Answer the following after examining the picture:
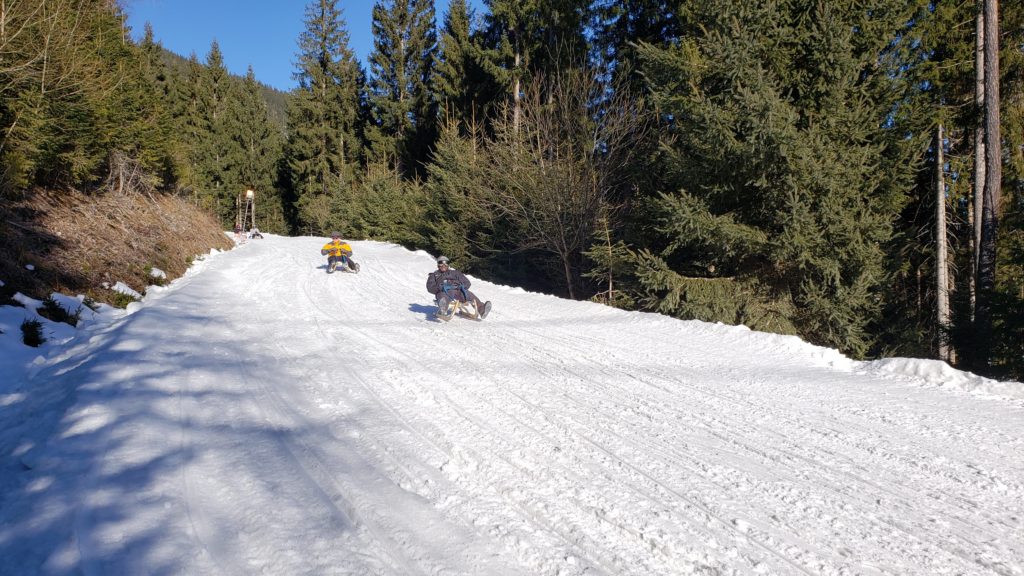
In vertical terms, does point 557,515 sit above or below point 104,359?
below

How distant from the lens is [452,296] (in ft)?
30.8

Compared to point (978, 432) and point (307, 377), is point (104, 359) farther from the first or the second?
point (978, 432)

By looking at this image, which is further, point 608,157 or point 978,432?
point 608,157

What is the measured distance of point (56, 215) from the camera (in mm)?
11172

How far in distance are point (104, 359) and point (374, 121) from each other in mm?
40430

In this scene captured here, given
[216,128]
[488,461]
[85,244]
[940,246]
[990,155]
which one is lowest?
[488,461]

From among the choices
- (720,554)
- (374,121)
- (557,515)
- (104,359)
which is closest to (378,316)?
(104,359)

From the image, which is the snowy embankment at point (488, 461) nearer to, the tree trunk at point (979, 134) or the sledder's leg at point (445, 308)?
the sledder's leg at point (445, 308)

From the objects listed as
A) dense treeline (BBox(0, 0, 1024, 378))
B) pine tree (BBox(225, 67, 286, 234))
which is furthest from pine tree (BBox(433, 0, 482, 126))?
pine tree (BBox(225, 67, 286, 234))

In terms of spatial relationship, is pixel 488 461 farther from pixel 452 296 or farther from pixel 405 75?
pixel 405 75

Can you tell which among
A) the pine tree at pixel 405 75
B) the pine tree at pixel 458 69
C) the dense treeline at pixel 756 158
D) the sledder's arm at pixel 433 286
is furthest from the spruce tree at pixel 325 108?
the sledder's arm at pixel 433 286

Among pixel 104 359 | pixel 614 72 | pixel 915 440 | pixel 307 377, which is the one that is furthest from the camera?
pixel 614 72

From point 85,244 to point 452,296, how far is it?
808 cm

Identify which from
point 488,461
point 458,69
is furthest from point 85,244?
point 458,69
